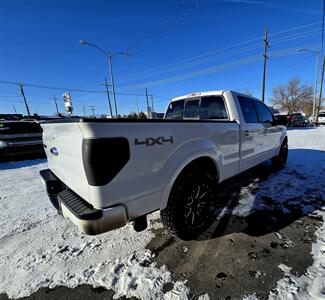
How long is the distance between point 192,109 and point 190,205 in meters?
2.20

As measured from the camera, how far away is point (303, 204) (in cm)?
346

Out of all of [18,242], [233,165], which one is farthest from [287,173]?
[18,242]

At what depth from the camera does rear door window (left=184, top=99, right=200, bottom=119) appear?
13.0 feet

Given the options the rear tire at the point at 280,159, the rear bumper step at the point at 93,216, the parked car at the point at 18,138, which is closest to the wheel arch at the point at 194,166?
the rear bumper step at the point at 93,216

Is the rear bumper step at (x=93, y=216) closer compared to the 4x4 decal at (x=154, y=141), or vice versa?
the rear bumper step at (x=93, y=216)

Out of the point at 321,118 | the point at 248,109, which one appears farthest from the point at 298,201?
the point at 321,118

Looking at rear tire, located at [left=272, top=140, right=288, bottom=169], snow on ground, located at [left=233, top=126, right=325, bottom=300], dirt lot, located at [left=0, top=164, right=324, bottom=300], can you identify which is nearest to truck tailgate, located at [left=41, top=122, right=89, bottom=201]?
dirt lot, located at [left=0, top=164, right=324, bottom=300]

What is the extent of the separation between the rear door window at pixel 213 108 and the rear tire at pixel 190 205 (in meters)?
1.28

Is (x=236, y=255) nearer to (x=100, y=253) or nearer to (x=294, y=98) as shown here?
(x=100, y=253)

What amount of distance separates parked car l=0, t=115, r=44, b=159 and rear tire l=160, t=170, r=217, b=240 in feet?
26.3

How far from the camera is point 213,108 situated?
3.70 m

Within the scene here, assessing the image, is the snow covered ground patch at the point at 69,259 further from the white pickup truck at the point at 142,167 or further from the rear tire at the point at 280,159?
the rear tire at the point at 280,159

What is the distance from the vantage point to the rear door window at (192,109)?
156 inches

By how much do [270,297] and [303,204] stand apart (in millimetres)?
2305
